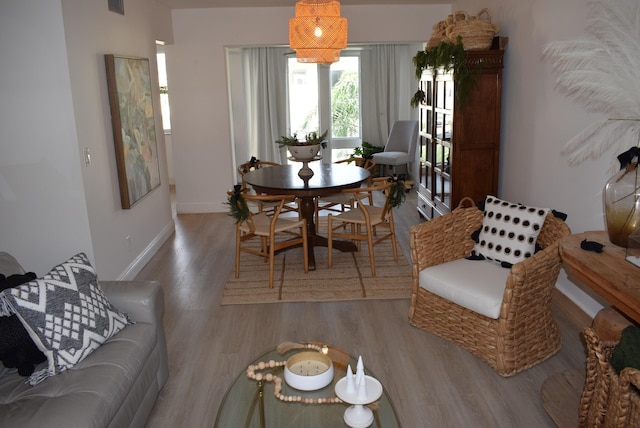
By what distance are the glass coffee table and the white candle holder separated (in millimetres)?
31

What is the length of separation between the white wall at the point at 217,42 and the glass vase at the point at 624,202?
4.47 m

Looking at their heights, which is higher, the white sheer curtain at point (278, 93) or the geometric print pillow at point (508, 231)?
the white sheer curtain at point (278, 93)

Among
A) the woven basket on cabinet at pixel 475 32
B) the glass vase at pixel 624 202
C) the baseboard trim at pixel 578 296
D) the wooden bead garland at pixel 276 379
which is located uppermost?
the woven basket on cabinet at pixel 475 32

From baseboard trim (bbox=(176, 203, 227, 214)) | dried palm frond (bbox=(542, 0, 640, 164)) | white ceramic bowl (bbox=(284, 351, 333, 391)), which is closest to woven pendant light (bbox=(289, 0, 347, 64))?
dried palm frond (bbox=(542, 0, 640, 164))

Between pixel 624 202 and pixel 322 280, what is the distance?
8.26 feet

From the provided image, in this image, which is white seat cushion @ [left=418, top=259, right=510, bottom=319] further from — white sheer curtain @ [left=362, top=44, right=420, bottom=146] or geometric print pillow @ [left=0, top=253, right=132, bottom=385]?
white sheer curtain @ [left=362, top=44, right=420, bottom=146]

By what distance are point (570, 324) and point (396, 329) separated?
1.14m

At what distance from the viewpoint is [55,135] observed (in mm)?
3453

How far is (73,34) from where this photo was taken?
3479 mm

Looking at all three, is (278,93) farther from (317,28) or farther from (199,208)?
(317,28)

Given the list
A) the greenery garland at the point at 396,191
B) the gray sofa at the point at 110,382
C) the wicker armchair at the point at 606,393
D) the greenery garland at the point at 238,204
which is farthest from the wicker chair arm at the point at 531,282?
the greenery garland at the point at 238,204

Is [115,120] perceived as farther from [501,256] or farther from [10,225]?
[501,256]

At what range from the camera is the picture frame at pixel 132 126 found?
412 centimetres

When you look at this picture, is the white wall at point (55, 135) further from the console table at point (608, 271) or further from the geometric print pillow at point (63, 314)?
the console table at point (608, 271)
